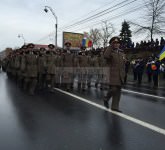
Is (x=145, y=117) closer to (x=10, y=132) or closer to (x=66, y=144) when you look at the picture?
(x=66, y=144)

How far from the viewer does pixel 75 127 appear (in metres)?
5.68

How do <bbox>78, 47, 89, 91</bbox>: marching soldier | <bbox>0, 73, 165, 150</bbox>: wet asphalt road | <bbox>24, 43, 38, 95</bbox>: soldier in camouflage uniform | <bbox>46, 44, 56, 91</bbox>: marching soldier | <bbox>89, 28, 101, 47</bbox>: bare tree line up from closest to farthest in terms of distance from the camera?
<bbox>0, 73, 165, 150</bbox>: wet asphalt road, <bbox>24, 43, 38, 95</bbox>: soldier in camouflage uniform, <bbox>46, 44, 56, 91</bbox>: marching soldier, <bbox>78, 47, 89, 91</bbox>: marching soldier, <bbox>89, 28, 101, 47</bbox>: bare tree

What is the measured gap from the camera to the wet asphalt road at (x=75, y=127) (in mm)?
4582

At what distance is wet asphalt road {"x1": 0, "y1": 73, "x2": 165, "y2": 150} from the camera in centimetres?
458

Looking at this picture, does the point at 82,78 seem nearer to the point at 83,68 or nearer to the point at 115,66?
the point at 83,68

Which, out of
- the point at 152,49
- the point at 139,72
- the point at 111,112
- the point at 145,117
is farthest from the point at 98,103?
the point at 152,49

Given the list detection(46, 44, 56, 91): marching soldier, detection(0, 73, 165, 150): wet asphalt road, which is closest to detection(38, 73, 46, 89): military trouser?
detection(46, 44, 56, 91): marching soldier

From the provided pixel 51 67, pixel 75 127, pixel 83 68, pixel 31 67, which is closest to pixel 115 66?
pixel 75 127

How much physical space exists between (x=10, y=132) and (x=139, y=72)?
14.3 metres

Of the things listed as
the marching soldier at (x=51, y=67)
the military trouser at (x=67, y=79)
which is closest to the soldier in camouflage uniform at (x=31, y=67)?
the marching soldier at (x=51, y=67)

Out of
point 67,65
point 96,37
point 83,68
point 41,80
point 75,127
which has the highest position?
point 96,37

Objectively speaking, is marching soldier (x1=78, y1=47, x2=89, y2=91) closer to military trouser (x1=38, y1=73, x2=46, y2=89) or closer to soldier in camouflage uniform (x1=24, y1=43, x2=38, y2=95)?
military trouser (x1=38, y1=73, x2=46, y2=89)

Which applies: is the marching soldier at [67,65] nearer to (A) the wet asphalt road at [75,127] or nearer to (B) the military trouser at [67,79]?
(B) the military trouser at [67,79]

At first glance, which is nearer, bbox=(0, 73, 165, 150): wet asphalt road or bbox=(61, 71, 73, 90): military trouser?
bbox=(0, 73, 165, 150): wet asphalt road
